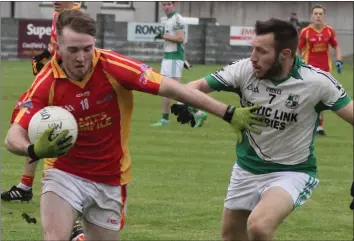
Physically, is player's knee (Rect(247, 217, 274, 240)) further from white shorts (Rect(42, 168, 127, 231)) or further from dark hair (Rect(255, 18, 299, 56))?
dark hair (Rect(255, 18, 299, 56))

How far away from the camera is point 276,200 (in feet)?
22.3

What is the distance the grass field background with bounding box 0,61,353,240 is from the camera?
922 cm

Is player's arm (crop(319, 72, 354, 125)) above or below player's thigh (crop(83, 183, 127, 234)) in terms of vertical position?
above

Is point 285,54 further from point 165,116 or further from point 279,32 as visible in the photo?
point 165,116

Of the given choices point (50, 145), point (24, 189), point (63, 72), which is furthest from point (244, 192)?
point (24, 189)

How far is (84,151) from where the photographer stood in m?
6.61

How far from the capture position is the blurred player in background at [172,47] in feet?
56.9

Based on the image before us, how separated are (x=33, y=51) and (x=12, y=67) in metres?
4.57

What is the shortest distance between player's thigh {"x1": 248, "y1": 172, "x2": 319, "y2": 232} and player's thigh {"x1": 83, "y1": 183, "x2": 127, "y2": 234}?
2.86 feet

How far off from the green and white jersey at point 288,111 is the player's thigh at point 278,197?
8 centimetres

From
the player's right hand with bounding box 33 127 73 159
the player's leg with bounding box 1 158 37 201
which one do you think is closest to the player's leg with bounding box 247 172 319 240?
the player's right hand with bounding box 33 127 73 159

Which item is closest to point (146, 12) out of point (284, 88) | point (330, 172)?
point (330, 172)

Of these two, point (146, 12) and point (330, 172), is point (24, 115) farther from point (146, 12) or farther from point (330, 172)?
point (146, 12)

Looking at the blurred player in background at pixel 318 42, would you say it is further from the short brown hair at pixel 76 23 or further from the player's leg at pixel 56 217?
the player's leg at pixel 56 217
